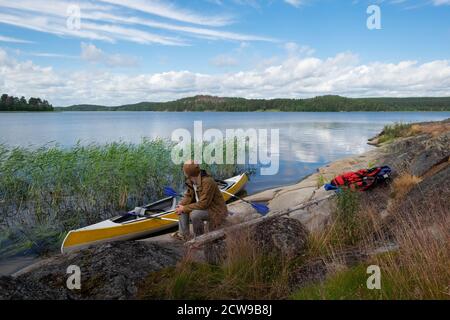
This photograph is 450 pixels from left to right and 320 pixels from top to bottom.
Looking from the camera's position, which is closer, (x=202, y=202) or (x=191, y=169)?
(x=191, y=169)

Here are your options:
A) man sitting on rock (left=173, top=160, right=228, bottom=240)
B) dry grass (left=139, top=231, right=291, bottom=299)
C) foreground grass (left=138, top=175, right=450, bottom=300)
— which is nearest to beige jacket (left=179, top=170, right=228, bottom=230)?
man sitting on rock (left=173, top=160, right=228, bottom=240)

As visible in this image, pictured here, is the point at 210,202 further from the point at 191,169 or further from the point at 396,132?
the point at 396,132

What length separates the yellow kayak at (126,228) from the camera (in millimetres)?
8727

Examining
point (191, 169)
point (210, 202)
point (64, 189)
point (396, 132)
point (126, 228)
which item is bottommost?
point (126, 228)

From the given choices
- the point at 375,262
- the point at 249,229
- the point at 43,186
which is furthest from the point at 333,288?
the point at 43,186

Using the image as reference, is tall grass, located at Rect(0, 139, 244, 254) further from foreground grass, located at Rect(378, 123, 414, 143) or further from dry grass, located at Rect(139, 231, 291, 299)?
foreground grass, located at Rect(378, 123, 414, 143)

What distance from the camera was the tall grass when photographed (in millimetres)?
11121

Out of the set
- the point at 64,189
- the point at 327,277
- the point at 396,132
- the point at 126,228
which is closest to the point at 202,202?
the point at 327,277

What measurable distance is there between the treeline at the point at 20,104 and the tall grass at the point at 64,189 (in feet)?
369

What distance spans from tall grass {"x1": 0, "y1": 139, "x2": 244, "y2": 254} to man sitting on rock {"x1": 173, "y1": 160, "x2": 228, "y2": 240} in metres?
5.07

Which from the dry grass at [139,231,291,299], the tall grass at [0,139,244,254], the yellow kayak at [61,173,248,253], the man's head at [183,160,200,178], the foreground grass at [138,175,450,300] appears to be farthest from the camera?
the tall grass at [0,139,244,254]

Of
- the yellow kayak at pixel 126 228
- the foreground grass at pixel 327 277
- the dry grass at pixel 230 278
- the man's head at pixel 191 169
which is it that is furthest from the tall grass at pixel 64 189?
the foreground grass at pixel 327 277

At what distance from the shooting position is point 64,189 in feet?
40.6

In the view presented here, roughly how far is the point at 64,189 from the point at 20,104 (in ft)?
406
